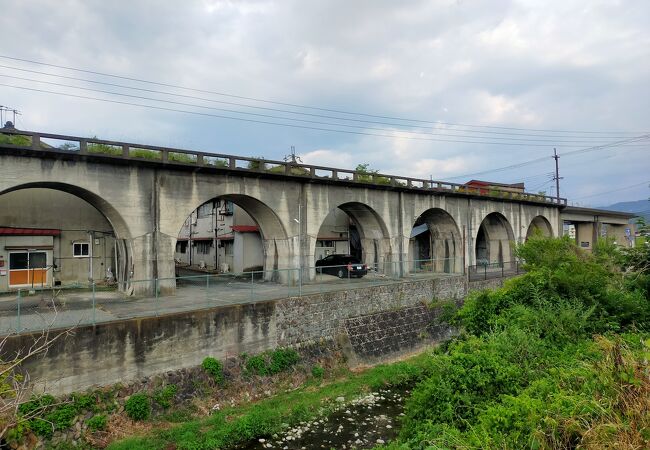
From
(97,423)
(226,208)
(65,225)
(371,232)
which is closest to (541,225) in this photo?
(371,232)

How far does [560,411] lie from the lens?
4738mm

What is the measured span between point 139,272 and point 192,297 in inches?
95.4

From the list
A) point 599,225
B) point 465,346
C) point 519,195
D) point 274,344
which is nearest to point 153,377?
point 274,344

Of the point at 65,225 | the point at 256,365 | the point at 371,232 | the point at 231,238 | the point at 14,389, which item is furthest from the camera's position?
the point at 231,238

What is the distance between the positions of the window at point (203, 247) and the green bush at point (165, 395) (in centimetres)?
2053

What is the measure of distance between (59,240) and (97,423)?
11.8m

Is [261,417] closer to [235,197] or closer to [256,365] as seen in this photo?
[256,365]

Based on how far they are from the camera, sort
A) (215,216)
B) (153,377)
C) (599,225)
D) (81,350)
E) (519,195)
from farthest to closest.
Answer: (599,225), (519,195), (215,216), (153,377), (81,350)

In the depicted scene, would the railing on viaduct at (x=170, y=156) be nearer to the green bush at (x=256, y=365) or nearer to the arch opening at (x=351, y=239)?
the arch opening at (x=351, y=239)

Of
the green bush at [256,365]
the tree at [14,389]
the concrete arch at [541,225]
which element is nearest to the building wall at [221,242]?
the green bush at [256,365]

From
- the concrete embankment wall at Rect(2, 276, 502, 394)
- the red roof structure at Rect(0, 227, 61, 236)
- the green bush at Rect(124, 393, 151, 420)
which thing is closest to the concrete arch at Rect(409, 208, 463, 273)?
the concrete embankment wall at Rect(2, 276, 502, 394)

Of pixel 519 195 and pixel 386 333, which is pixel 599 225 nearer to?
pixel 519 195

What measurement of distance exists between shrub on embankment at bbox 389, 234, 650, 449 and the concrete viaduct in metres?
10.0

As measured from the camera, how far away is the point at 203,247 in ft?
107
